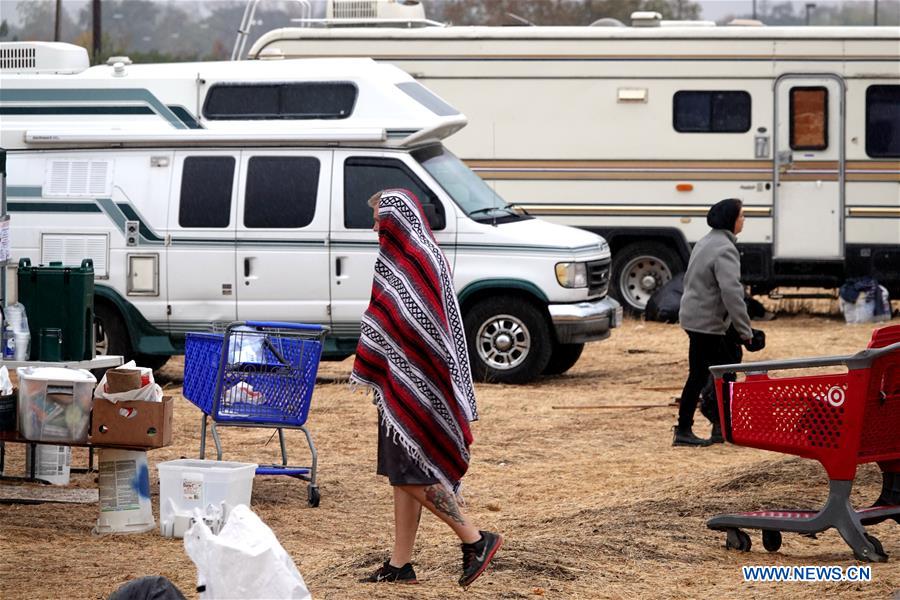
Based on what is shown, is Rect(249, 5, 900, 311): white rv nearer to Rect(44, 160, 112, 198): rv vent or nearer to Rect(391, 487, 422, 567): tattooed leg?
Rect(44, 160, 112, 198): rv vent

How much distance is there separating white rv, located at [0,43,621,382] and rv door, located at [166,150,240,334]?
0.01 meters

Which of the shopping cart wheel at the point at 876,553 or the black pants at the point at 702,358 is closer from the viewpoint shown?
the shopping cart wheel at the point at 876,553

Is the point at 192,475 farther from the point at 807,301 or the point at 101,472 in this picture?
the point at 807,301

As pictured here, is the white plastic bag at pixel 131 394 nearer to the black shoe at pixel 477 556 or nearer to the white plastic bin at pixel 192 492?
the white plastic bin at pixel 192 492

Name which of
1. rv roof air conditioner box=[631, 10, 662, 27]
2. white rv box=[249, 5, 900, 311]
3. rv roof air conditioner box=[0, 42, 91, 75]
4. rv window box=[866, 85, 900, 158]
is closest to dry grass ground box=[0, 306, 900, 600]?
rv roof air conditioner box=[0, 42, 91, 75]

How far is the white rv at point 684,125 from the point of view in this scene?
54.2ft

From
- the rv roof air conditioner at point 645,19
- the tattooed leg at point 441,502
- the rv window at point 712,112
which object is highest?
the rv roof air conditioner at point 645,19

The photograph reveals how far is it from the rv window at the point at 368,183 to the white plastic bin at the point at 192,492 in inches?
197

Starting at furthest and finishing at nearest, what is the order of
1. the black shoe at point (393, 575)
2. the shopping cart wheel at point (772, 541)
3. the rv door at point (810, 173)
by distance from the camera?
the rv door at point (810, 173) → the shopping cart wheel at point (772, 541) → the black shoe at point (393, 575)

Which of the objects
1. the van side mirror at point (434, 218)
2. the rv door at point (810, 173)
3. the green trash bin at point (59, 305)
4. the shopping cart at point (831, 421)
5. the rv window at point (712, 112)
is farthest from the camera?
the rv window at point (712, 112)

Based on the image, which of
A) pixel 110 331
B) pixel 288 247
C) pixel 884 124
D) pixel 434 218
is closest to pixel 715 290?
pixel 434 218

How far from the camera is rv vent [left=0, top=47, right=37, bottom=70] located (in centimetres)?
1355

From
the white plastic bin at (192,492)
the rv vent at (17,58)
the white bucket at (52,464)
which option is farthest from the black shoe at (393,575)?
the rv vent at (17,58)

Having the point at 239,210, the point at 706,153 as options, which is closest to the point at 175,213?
the point at 239,210
